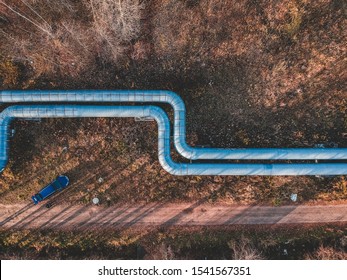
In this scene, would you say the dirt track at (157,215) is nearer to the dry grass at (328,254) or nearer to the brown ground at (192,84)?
the brown ground at (192,84)

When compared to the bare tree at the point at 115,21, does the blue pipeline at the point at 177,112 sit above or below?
below

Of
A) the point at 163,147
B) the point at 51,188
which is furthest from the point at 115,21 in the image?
the point at 51,188

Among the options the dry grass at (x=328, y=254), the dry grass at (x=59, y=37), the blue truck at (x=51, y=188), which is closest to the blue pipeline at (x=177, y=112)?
the dry grass at (x=59, y=37)

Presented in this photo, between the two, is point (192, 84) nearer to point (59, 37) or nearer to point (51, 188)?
point (59, 37)

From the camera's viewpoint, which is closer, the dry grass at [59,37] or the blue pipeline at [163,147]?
the blue pipeline at [163,147]

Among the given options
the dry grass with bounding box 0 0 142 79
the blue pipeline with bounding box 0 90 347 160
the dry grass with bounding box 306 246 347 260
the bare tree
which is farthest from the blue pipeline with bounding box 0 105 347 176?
the dry grass with bounding box 306 246 347 260

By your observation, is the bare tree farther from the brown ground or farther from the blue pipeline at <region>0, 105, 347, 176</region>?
the blue pipeline at <region>0, 105, 347, 176</region>

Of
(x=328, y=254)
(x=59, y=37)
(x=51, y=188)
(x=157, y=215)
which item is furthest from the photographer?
(x=157, y=215)
